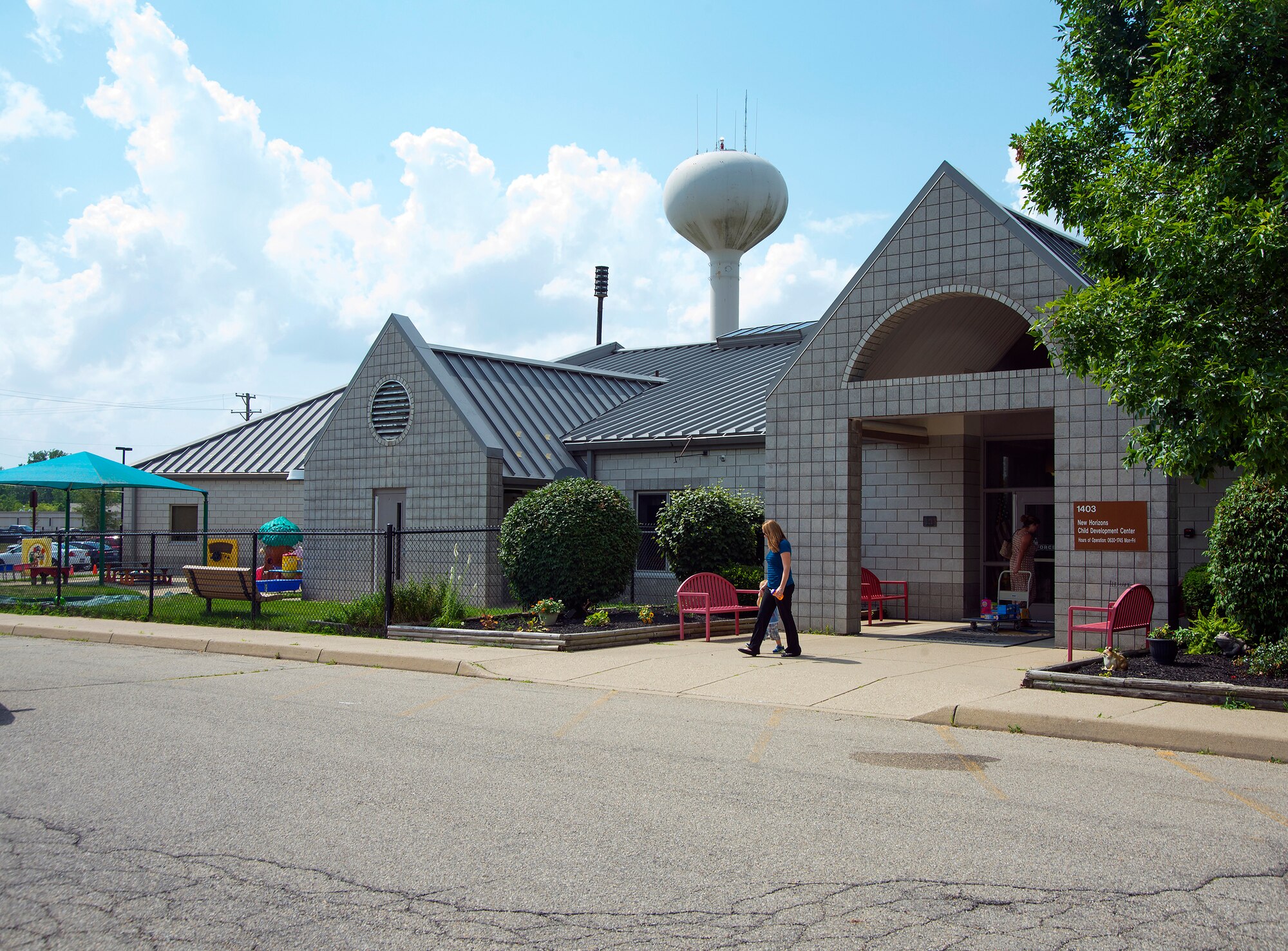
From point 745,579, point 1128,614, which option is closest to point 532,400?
point 745,579

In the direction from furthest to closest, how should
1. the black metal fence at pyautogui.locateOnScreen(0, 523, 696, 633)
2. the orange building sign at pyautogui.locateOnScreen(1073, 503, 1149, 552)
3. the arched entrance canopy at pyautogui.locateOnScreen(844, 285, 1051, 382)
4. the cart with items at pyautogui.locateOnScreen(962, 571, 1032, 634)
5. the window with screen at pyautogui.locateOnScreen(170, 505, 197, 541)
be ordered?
the window with screen at pyautogui.locateOnScreen(170, 505, 197, 541) < the black metal fence at pyautogui.locateOnScreen(0, 523, 696, 633) < the cart with items at pyautogui.locateOnScreen(962, 571, 1032, 634) < the arched entrance canopy at pyautogui.locateOnScreen(844, 285, 1051, 382) < the orange building sign at pyautogui.locateOnScreen(1073, 503, 1149, 552)

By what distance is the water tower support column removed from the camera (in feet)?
129

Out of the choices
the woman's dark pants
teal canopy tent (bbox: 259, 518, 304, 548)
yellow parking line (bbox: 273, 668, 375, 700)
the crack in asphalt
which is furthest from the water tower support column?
the crack in asphalt

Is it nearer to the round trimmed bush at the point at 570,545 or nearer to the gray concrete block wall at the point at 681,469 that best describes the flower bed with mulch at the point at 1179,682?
the round trimmed bush at the point at 570,545

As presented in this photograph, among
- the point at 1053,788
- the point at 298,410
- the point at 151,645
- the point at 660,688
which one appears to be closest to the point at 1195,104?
the point at 1053,788

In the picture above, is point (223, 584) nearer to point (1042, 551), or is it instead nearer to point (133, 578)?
point (1042, 551)

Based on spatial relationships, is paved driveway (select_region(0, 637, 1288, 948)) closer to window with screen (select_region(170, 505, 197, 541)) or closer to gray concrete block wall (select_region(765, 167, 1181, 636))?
gray concrete block wall (select_region(765, 167, 1181, 636))

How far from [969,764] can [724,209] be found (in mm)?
31842

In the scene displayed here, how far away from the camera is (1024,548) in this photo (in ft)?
55.5

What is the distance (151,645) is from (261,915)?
1285 centimetres

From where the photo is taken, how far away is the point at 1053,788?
7.18 meters

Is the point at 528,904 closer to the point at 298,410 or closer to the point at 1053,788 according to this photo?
the point at 1053,788

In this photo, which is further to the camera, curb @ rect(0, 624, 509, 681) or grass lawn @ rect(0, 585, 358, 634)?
grass lawn @ rect(0, 585, 358, 634)

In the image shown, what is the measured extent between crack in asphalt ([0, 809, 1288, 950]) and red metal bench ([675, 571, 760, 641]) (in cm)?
1056
